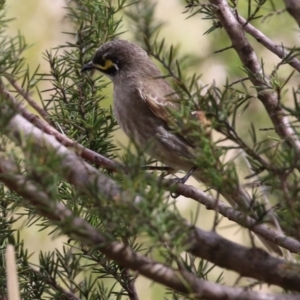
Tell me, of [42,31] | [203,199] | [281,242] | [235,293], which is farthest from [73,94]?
[42,31]

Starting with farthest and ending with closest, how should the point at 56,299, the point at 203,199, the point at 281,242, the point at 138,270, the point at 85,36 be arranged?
the point at 85,36
the point at 203,199
the point at 56,299
the point at 281,242
the point at 138,270

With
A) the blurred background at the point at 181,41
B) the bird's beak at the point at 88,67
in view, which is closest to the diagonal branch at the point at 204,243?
the bird's beak at the point at 88,67

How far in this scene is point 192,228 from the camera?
0.79 meters

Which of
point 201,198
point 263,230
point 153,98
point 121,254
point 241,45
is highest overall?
point 153,98

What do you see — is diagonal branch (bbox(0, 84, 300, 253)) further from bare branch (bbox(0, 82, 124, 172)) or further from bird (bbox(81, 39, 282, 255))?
bird (bbox(81, 39, 282, 255))

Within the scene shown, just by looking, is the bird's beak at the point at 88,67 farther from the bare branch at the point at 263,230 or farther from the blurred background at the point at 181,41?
the blurred background at the point at 181,41

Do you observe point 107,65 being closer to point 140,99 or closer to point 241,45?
point 140,99

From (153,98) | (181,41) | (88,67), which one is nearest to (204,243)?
(88,67)

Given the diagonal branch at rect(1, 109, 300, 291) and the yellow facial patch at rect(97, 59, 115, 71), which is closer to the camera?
the diagonal branch at rect(1, 109, 300, 291)

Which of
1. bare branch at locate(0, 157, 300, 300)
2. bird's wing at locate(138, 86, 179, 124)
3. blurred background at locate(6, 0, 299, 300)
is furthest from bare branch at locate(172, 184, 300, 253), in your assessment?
blurred background at locate(6, 0, 299, 300)

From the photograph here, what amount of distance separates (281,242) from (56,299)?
41cm

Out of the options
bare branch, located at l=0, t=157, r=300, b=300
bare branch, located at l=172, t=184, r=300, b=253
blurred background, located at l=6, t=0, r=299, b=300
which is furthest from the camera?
blurred background, located at l=6, t=0, r=299, b=300

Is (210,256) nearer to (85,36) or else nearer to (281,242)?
(281,242)

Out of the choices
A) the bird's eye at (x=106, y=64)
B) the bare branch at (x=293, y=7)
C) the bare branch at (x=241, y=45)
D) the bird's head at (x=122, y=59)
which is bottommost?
the bare branch at (x=293, y=7)
